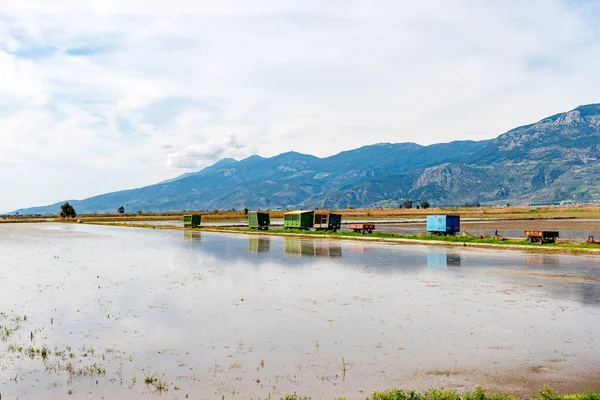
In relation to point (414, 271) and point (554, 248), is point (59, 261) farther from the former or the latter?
point (554, 248)

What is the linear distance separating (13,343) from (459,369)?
13325 millimetres

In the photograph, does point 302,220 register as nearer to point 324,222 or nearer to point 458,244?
point 324,222

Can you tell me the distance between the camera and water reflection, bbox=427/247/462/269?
114 feet

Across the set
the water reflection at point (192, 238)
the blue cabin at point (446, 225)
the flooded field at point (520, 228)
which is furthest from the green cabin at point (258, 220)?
the blue cabin at point (446, 225)

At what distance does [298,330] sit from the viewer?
57.8 feet

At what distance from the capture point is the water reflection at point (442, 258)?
114 feet

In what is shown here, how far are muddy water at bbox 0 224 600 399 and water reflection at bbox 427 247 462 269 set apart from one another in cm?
112

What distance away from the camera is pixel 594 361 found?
13.8m

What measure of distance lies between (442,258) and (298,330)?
23.9m

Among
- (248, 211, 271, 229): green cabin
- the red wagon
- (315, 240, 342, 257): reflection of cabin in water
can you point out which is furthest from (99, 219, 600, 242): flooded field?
(315, 240, 342, 257): reflection of cabin in water

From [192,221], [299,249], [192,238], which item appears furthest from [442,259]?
[192,221]

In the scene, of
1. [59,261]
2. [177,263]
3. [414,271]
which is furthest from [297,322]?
[59,261]

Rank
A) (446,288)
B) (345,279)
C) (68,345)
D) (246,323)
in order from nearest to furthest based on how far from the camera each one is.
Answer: (68,345) → (246,323) → (446,288) → (345,279)

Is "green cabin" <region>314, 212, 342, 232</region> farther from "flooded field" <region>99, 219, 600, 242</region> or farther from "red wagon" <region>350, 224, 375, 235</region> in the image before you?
"flooded field" <region>99, 219, 600, 242</region>
